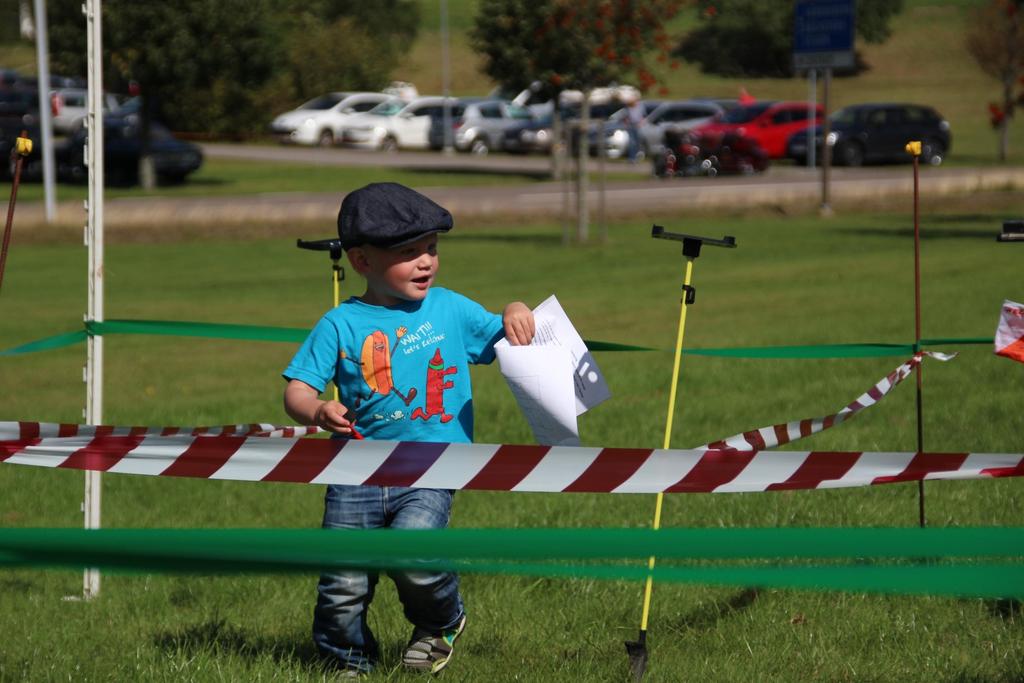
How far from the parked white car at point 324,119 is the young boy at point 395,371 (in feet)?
153

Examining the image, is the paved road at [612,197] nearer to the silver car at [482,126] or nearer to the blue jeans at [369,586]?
the silver car at [482,126]

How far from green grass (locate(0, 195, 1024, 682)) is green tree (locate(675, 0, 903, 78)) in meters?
59.5

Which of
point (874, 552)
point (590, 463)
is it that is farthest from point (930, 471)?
point (874, 552)

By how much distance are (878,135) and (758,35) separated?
125 ft

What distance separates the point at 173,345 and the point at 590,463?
1111 centimetres

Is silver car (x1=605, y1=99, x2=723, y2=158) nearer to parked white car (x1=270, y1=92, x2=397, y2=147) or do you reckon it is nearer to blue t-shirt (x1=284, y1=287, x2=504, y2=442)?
parked white car (x1=270, y1=92, x2=397, y2=147)

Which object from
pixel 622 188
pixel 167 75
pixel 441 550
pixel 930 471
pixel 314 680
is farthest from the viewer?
pixel 167 75

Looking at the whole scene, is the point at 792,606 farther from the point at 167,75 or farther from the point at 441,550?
the point at 167,75

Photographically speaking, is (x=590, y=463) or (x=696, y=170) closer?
(x=590, y=463)

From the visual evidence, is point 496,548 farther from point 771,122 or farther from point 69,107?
point 69,107

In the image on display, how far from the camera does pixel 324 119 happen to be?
5012 cm

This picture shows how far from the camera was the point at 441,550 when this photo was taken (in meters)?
2.27

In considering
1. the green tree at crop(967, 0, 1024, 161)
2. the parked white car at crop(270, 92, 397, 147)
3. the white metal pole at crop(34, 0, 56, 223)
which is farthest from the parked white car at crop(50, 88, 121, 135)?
the green tree at crop(967, 0, 1024, 161)

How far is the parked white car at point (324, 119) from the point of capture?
50125 mm
